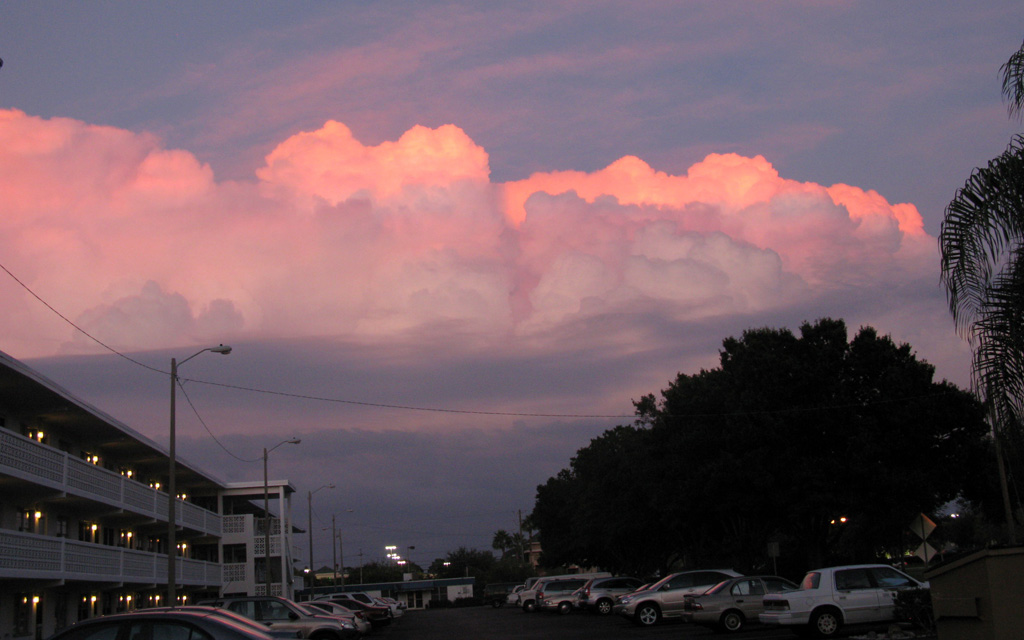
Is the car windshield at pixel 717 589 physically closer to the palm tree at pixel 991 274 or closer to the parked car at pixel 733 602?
the parked car at pixel 733 602

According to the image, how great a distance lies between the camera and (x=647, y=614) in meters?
31.0

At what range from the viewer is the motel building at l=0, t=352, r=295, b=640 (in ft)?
87.4

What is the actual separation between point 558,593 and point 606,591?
5896 mm

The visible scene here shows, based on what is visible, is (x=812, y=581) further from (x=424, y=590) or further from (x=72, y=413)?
(x=424, y=590)

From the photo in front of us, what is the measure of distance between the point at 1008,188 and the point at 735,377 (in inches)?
1309

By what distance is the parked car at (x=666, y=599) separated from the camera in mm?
30734

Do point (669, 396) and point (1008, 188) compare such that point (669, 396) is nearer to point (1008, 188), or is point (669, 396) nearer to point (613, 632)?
point (613, 632)

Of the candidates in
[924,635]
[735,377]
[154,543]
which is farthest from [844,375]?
[154,543]

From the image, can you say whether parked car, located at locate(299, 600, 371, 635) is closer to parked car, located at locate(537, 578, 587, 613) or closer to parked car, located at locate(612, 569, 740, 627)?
parked car, located at locate(612, 569, 740, 627)

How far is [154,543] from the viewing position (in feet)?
159

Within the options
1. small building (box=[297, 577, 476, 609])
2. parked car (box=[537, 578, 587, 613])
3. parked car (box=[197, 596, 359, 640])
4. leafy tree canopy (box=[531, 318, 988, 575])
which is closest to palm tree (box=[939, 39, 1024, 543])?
parked car (box=[197, 596, 359, 640])

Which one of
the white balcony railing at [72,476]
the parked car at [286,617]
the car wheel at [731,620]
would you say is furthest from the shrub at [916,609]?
the white balcony railing at [72,476]

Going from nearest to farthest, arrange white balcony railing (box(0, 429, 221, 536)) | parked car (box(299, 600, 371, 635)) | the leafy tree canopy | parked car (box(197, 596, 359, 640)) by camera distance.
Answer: parked car (box(197, 596, 359, 640)) → white balcony railing (box(0, 429, 221, 536)) → parked car (box(299, 600, 371, 635)) → the leafy tree canopy

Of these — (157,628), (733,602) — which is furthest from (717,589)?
(157,628)
